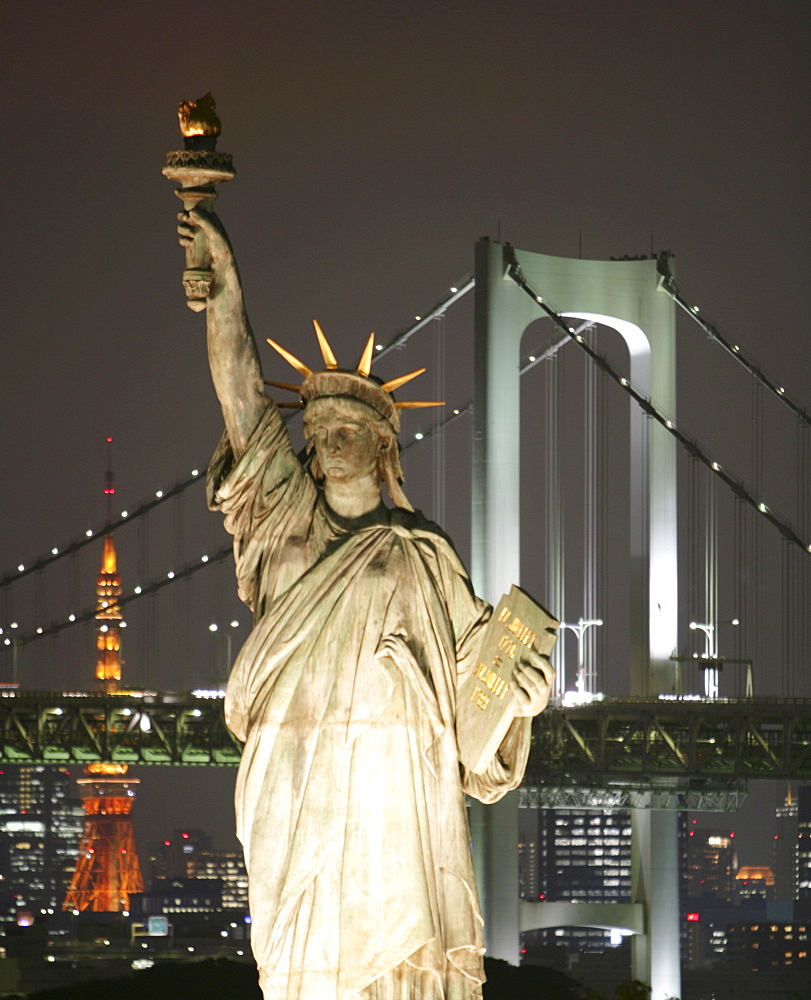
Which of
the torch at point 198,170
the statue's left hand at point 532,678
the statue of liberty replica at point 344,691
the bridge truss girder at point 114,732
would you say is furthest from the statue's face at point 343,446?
the bridge truss girder at point 114,732

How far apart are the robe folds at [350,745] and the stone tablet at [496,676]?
0.07 m

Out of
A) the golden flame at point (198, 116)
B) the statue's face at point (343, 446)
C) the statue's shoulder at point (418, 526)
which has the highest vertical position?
the golden flame at point (198, 116)

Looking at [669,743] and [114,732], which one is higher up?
[114,732]

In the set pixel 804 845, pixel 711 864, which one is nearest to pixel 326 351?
pixel 804 845

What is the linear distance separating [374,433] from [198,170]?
115 cm

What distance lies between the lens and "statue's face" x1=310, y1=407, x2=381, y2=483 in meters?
9.05

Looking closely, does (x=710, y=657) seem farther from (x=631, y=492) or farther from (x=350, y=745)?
(x=350, y=745)

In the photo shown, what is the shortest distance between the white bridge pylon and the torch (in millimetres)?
34839

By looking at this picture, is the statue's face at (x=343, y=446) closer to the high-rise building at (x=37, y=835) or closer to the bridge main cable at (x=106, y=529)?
the bridge main cable at (x=106, y=529)

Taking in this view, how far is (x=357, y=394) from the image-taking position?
29.7 ft

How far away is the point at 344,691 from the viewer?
28.5ft

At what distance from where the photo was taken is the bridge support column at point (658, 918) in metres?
47.4

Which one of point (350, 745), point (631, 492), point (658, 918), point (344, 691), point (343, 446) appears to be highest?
point (631, 492)

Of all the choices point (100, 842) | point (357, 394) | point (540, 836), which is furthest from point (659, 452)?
point (540, 836)
